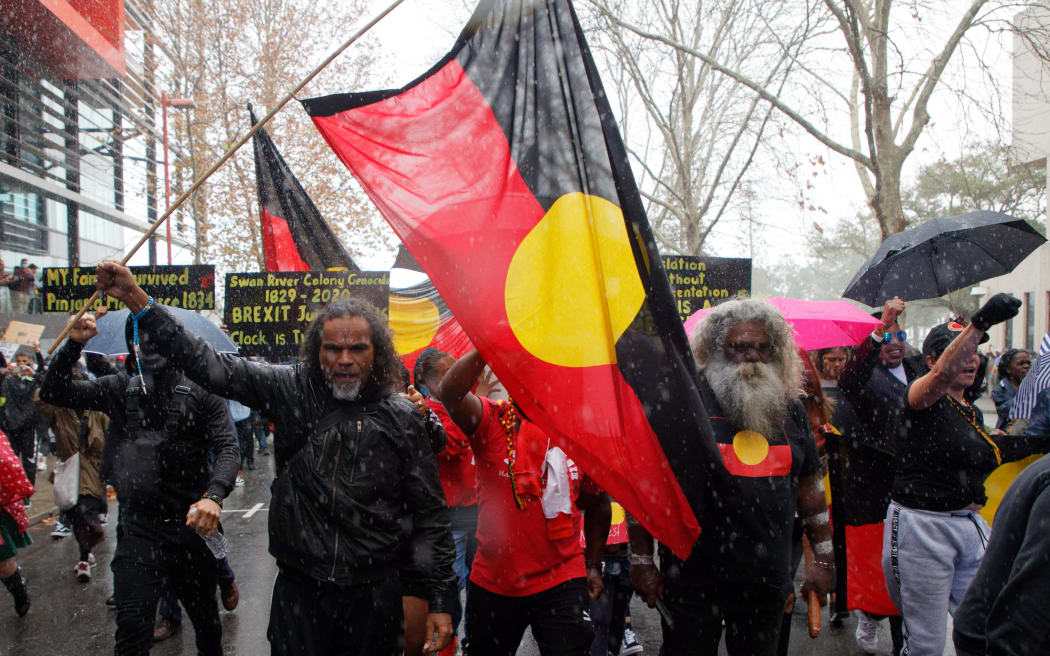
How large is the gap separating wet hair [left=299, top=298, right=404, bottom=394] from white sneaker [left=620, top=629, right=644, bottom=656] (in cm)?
281

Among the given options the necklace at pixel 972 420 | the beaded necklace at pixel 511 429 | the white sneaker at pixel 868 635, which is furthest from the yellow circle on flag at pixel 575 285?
the white sneaker at pixel 868 635

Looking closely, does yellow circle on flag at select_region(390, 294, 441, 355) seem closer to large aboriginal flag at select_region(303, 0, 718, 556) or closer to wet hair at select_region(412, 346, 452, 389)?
wet hair at select_region(412, 346, 452, 389)

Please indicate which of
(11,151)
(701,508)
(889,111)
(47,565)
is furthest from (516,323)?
(11,151)

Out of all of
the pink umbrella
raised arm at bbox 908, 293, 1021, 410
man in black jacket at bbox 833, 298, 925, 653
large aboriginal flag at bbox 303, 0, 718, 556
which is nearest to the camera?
large aboriginal flag at bbox 303, 0, 718, 556

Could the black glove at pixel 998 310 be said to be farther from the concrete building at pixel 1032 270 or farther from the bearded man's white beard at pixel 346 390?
the concrete building at pixel 1032 270

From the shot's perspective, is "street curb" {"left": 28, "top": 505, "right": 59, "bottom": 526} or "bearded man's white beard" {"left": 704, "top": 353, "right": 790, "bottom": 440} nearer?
"bearded man's white beard" {"left": 704, "top": 353, "right": 790, "bottom": 440}

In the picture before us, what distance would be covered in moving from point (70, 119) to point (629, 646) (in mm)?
23664

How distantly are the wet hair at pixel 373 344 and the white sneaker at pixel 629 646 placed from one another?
2.81 m

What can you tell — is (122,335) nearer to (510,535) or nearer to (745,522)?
(510,535)

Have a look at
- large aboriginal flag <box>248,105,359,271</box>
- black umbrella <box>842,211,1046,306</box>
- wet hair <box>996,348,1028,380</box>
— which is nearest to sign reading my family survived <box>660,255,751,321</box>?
black umbrella <box>842,211,1046,306</box>

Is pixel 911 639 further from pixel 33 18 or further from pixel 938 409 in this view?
pixel 33 18

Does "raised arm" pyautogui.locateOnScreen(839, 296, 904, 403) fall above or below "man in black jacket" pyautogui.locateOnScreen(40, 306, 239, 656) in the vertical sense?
above

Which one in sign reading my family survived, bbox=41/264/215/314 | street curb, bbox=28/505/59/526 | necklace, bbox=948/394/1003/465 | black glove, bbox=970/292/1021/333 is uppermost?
sign reading my family survived, bbox=41/264/215/314

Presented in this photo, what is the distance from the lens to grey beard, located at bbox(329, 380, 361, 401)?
9.49 feet
